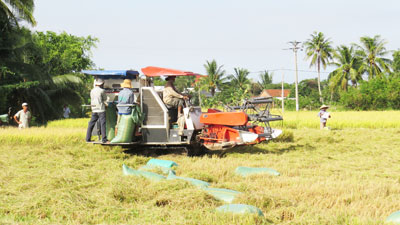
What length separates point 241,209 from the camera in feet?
13.1

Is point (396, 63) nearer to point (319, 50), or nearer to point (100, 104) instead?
point (319, 50)

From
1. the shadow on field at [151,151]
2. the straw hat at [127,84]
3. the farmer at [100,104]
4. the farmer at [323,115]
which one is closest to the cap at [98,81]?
the farmer at [100,104]

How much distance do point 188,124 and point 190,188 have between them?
339 cm

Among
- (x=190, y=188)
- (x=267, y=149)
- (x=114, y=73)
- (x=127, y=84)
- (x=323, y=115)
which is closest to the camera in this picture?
(x=190, y=188)

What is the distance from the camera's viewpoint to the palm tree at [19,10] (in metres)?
17.9

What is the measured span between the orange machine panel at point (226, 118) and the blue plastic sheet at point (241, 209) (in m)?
3.88

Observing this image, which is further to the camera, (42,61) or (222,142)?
(42,61)

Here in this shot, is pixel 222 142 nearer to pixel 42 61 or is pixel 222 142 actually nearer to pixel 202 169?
pixel 202 169

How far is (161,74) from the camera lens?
8.38m

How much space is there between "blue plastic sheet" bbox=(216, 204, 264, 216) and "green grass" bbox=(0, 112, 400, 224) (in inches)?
4.4

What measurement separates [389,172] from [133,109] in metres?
4.60

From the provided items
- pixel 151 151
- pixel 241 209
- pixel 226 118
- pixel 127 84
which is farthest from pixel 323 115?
pixel 241 209

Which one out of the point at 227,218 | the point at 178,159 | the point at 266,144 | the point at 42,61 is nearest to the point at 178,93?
the point at 178,159

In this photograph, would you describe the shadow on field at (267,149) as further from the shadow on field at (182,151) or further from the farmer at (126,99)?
the farmer at (126,99)
